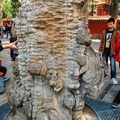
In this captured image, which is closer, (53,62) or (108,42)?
(53,62)

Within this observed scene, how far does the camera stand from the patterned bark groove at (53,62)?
2.00 meters

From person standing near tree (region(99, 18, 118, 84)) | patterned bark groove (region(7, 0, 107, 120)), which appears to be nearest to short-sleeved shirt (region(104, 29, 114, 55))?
person standing near tree (region(99, 18, 118, 84))

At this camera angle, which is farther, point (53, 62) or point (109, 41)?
point (109, 41)

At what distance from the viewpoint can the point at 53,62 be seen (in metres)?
2.09

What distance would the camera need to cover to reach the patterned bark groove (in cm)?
200

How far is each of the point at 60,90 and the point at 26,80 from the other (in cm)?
46

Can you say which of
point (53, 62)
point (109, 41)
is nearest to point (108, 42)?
point (109, 41)

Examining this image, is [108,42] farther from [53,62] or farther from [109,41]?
[53,62]

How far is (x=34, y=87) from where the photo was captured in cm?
216

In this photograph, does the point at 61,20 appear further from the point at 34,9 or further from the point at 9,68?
the point at 9,68

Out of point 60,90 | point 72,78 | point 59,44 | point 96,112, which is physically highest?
point 59,44

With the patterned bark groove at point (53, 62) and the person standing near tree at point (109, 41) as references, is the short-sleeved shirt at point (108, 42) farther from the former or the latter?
the patterned bark groove at point (53, 62)

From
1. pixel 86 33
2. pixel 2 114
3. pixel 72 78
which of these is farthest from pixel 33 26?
pixel 2 114

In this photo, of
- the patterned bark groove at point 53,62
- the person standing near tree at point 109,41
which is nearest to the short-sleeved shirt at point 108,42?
the person standing near tree at point 109,41
